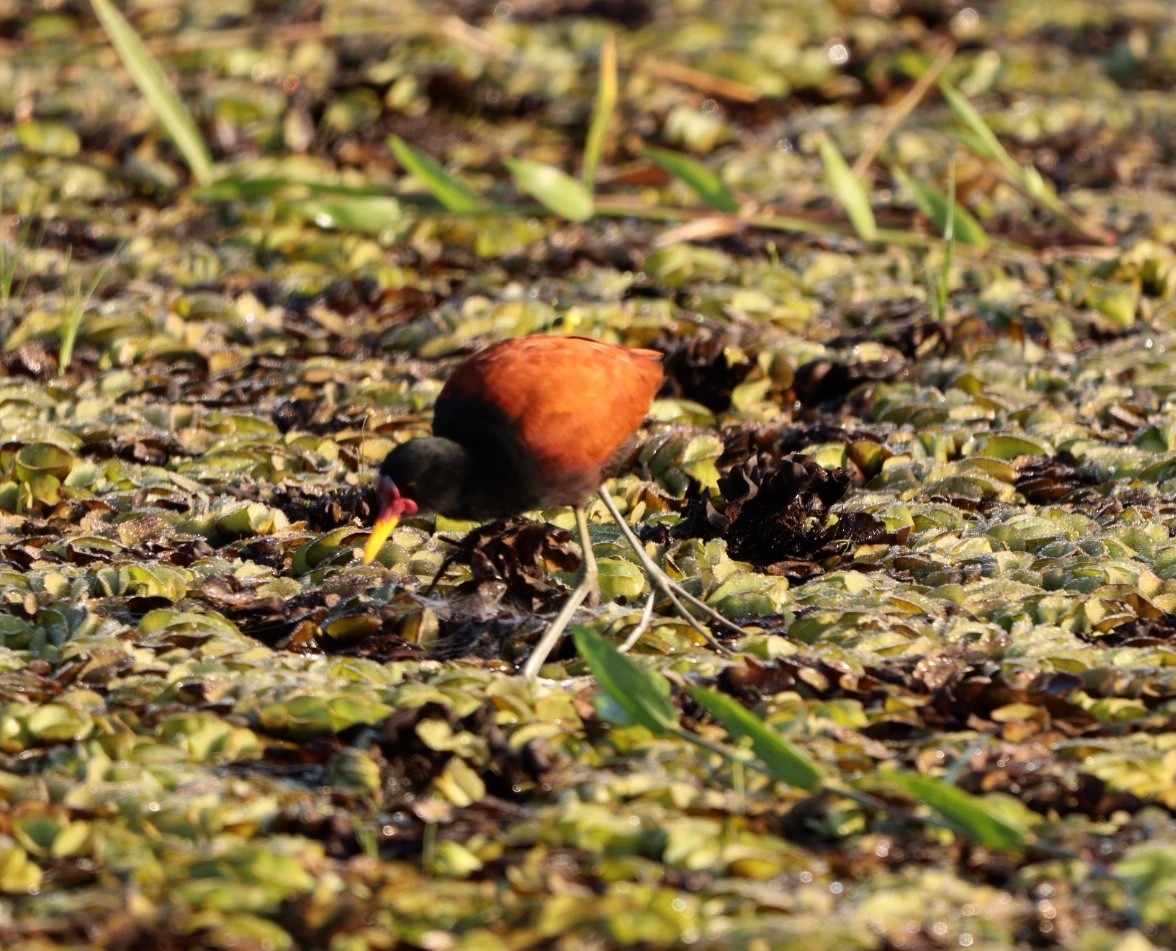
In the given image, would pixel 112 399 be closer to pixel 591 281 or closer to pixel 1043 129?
pixel 591 281

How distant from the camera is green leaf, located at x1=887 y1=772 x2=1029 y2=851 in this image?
3180mm

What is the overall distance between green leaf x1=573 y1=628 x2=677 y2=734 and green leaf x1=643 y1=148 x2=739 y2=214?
3053mm

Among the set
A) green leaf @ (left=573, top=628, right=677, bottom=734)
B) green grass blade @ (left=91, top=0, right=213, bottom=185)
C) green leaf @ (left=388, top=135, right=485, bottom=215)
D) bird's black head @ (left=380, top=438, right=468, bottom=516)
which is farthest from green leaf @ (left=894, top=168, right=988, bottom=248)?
green leaf @ (left=573, top=628, right=677, bottom=734)

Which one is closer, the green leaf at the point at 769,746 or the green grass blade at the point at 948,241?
the green leaf at the point at 769,746

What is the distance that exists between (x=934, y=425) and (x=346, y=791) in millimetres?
2847

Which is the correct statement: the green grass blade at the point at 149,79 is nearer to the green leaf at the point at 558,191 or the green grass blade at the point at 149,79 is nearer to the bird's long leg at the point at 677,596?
the green leaf at the point at 558,191

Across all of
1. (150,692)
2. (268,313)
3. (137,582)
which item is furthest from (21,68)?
(150,692)

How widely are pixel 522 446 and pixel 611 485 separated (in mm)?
1166

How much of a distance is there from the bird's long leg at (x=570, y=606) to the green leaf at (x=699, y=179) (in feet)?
6.79

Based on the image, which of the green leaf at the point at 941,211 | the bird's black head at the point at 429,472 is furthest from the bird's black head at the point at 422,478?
the green leaf at the point at 941,211

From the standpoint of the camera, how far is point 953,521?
4.98 metres

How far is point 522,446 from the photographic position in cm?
412

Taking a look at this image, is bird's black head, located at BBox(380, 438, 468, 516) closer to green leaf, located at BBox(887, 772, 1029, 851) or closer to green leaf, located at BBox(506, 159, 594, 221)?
green leaf, located at BBox(887, 772, 1029, 851)

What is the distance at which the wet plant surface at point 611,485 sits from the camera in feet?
10.6
